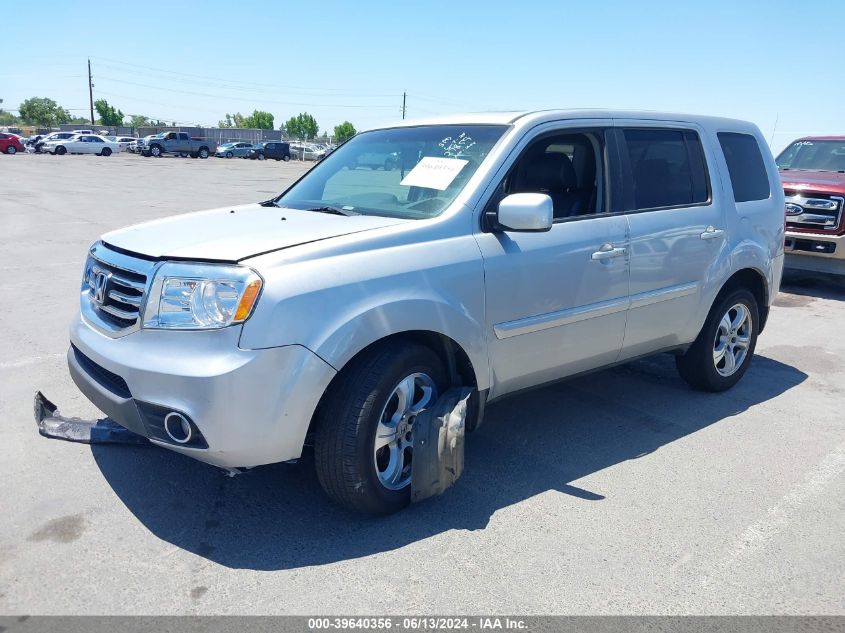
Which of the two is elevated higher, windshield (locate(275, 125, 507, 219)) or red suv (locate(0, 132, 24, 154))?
windshield (locate(275, 125, 507, 219))

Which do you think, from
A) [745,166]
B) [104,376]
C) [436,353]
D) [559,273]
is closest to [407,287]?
[436,353]

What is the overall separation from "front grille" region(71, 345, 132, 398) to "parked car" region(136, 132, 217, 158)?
5440 centimetres

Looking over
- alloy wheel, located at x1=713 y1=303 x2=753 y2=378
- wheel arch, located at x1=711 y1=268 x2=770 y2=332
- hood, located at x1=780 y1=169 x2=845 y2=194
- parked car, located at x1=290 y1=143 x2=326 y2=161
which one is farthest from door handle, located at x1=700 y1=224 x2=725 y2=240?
parked car, located at x1=290 y1=143 x2=326 y2=161

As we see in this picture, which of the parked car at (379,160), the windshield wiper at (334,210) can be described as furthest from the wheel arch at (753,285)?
the windshield wiper at (334,210)

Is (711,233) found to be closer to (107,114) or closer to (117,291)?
(117,291)

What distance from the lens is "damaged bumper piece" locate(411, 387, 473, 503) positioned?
338 centimetres

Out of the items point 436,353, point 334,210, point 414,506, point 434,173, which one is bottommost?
point 414,506

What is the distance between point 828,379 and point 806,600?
3.48m

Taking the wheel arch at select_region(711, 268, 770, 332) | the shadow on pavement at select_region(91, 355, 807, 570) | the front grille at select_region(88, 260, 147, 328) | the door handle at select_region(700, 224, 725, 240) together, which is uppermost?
the door handle at select_region(700, 224, 725, 240)

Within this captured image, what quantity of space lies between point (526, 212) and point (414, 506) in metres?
1.53

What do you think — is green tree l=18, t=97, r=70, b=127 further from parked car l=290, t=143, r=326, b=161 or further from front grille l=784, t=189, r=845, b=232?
front grille l=784, t=189, r=845, b=232

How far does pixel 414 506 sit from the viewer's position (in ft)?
11.8

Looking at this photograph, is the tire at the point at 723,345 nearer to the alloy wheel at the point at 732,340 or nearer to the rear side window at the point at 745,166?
the alloy wheel at the point at 732,340

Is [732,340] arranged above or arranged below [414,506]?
above
